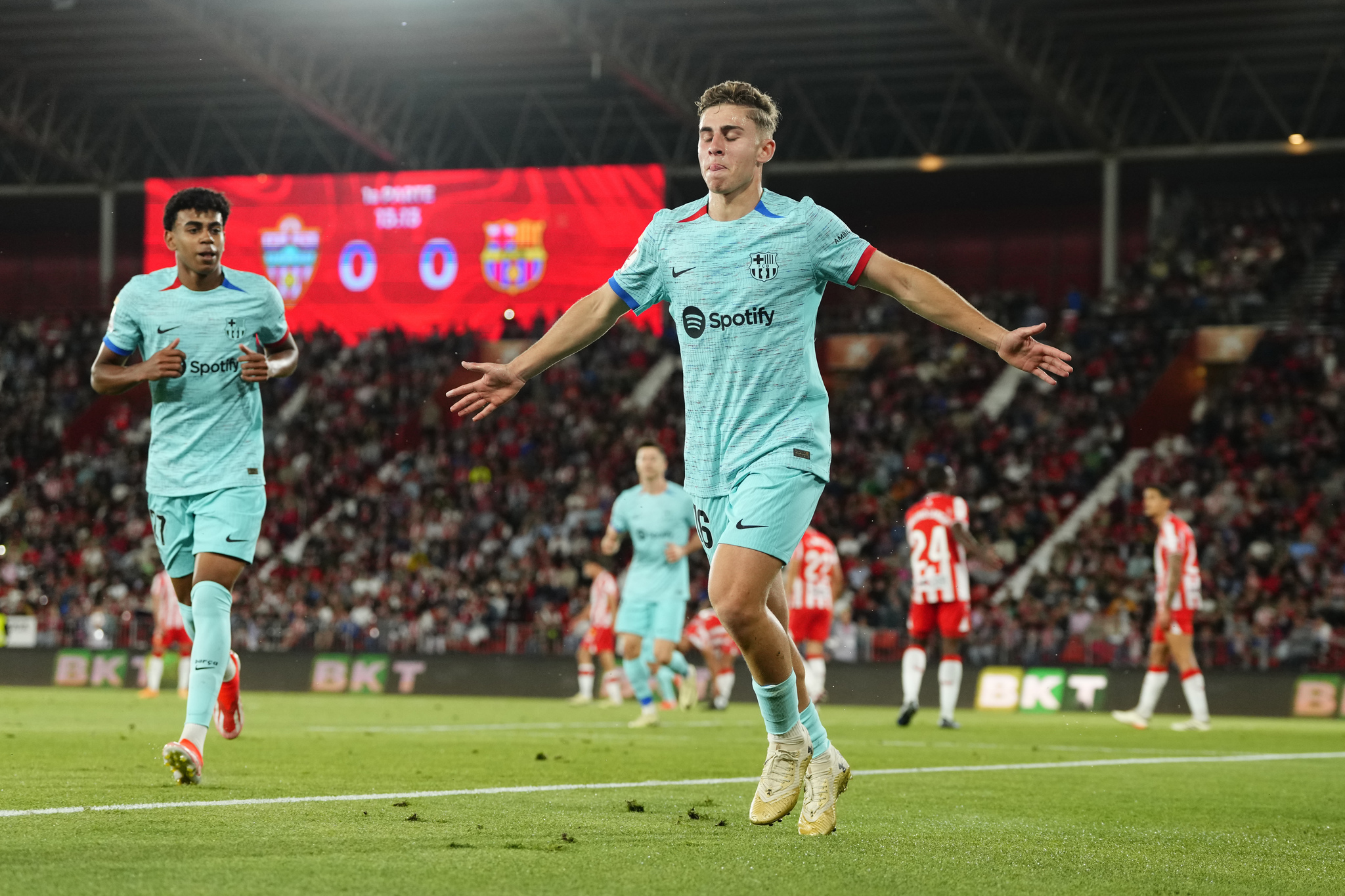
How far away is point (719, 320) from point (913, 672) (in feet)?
32.2

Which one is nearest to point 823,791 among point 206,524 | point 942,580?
point 206,524

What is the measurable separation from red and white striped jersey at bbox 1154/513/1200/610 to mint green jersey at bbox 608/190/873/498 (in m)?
10.6

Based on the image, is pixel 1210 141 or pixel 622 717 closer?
pixel 622 717

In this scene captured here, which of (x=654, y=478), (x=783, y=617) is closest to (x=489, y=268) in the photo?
(x=654, y=478)

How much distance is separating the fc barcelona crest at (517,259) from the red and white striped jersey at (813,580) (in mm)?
16120

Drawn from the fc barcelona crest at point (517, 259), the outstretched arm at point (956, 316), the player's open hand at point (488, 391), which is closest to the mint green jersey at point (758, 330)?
the outstretched arm at point (956, 316)

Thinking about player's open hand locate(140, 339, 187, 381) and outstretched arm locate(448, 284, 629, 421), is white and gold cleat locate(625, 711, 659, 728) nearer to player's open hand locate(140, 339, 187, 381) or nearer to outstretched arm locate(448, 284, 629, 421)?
player's open hand locate(140, 339, 187, 381)

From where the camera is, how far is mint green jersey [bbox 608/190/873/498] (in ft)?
19.6

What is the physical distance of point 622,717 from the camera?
655 inches

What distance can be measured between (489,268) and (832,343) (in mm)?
7624

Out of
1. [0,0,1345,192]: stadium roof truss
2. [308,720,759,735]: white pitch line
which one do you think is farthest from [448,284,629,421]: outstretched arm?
[0,0,1345,192]: stadium roof truss

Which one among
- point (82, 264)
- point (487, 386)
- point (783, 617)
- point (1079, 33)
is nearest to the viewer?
point (487, 386)

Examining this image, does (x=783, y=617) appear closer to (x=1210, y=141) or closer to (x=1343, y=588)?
(x=1343, y=588)

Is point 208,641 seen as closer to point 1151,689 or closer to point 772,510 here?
point 772,510
